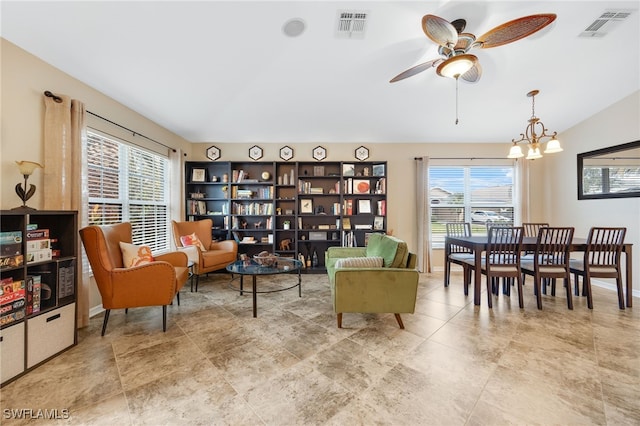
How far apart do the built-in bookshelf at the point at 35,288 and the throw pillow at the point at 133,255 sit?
0.42 meters

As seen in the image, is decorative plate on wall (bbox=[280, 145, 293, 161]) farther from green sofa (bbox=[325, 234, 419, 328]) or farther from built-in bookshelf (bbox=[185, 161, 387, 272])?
green sofa (bbox=[325, 234, 419, 328])

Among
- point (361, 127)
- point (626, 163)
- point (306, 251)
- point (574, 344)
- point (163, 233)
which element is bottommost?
point (574, 344)

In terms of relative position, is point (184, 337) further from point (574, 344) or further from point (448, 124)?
point (448, 124)

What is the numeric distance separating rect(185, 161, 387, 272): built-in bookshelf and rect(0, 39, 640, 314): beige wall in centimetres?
28

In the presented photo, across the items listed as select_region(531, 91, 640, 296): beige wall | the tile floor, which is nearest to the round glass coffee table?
the tile floor

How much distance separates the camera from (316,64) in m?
2.79

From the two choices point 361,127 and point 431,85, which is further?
point 361,127

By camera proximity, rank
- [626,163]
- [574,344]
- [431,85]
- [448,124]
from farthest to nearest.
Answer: [448,124]
[626,163]
[431,85]
[574,344]

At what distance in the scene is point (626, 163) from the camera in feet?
11.6

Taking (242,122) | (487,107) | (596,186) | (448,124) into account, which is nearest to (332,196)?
(242,122)

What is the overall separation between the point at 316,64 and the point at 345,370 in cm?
306

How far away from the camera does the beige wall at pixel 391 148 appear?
2.04 metres

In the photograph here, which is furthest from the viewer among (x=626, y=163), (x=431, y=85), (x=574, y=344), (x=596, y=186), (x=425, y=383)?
(x=596, y=186)

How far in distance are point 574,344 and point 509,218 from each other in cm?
326
